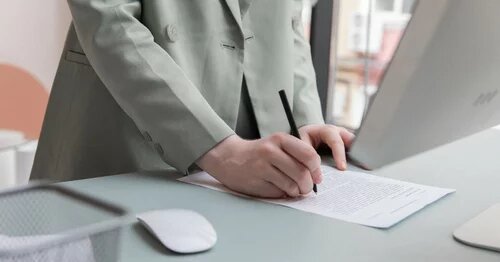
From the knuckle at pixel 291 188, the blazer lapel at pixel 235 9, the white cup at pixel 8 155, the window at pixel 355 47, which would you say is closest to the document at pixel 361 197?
the knuckle at pixel 291 188

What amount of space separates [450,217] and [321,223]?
0.18 meters

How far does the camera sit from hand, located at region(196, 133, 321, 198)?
0.93m

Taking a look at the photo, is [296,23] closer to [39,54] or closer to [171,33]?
[171,33]

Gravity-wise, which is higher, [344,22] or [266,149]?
[266,149]

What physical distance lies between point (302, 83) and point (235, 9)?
0.89 feet

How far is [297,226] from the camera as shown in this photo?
835mm

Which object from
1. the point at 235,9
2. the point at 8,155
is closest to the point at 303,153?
the point at 235,9

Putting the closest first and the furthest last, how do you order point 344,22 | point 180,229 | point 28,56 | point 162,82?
point 180,229
point 162,82
point 28,56
point 344,22

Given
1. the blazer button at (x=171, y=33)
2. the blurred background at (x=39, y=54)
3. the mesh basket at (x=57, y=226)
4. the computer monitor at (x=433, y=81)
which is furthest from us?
the blurred background at (x=39, y=54)

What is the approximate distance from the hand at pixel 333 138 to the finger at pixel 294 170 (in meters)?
0.16

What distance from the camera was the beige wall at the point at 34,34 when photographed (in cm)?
Result: 243

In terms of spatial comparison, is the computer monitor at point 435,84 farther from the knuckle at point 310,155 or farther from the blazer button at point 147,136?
the blazer button at point 147,136

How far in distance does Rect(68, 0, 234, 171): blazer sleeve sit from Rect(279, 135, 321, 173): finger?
0.12m

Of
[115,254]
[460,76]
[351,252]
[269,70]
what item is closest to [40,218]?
[115,254]
